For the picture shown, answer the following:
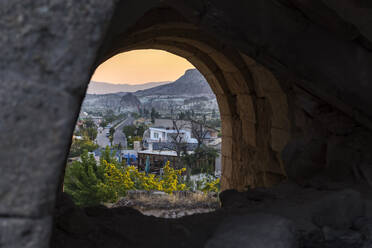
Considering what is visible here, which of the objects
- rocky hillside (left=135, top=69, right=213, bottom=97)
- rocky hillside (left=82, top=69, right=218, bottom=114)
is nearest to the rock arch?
rocky hillside (left=82, top=69, right=218, bottom=114)

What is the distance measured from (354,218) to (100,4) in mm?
2028

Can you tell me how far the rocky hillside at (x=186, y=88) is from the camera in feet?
127

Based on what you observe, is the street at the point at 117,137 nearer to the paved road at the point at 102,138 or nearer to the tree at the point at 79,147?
the paved road at the point at 102,138

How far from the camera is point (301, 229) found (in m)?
1.87

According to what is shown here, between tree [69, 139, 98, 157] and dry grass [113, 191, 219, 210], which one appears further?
tree [69, 139, 98, 157]

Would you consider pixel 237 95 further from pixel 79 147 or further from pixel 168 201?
pixel 79 147

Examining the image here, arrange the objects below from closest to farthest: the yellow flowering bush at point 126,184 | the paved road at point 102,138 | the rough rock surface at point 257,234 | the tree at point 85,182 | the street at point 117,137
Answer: the rough rock surface at point 257,234
the yellow flowering bush at point 126,184
the tree at point 85,182
the street at point 117,137
the paved road at point 102,138

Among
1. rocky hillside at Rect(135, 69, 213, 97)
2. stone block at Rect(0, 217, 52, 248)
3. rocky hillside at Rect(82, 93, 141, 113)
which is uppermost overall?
rocky hillside at Rect(135, 69, 213, 97)

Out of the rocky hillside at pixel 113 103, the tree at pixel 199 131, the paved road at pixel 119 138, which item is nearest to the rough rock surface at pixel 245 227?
the tree at pixel 199 131

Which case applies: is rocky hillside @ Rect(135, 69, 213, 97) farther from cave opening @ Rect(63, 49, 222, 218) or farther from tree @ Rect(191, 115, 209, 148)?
tree @ Rect(191, 115, 209, 148)

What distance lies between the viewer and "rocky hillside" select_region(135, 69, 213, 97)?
38781mm

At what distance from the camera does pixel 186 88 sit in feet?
133

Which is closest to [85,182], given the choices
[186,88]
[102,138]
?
[102,138]

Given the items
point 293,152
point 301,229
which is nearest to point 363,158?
point 293,152
